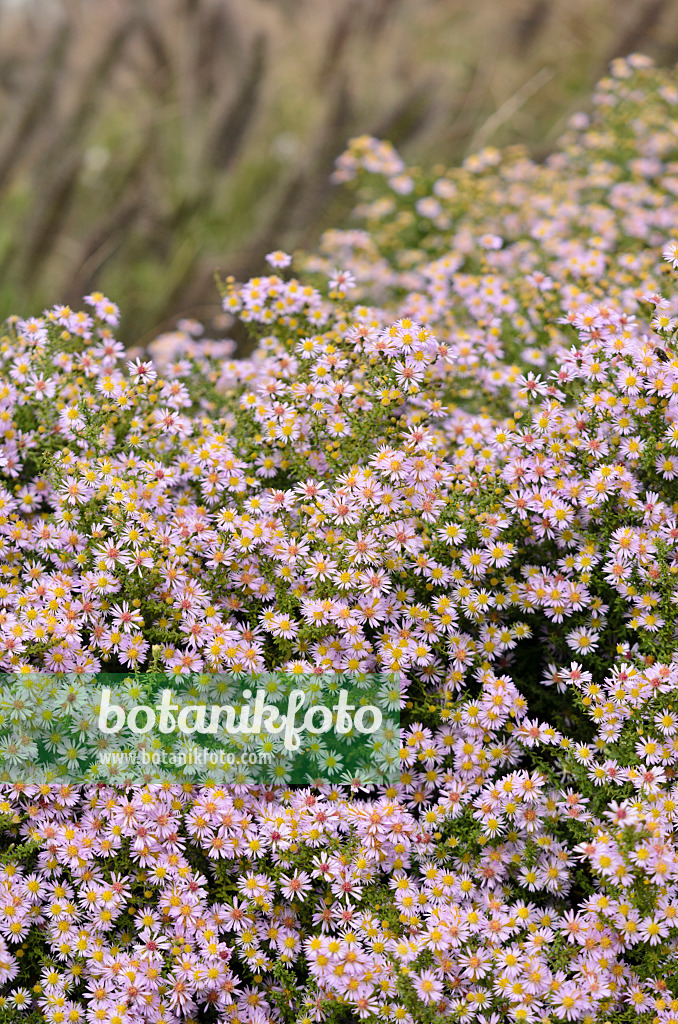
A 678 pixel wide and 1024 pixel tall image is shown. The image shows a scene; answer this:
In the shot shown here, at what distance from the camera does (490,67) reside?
4.85m

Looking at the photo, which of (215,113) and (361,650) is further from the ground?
(215,113)

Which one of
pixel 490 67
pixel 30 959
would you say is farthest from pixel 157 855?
pixel 490 67

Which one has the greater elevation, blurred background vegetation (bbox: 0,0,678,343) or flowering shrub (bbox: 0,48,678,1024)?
blurred background vegetation (bbox: 0,0,678,343)

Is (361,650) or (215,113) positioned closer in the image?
(361,650)

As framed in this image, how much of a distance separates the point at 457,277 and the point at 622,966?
7.13 ft

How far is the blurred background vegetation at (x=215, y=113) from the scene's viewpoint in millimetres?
3299

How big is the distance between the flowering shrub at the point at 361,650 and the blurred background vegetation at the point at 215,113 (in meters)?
0.72

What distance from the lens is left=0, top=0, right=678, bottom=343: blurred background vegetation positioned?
330cm

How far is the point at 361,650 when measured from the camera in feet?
6.44

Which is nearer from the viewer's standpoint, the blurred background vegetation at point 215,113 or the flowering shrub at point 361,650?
the flowering shrub at point 361,650

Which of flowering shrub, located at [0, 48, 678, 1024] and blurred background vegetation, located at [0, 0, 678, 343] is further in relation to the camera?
blurred background vegetation, located at [0, 0, 678, 343]

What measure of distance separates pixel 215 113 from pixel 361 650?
241 cm

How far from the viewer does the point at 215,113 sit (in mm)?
3537

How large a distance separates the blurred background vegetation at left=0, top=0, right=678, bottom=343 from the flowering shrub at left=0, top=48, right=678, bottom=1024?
0.72 m
